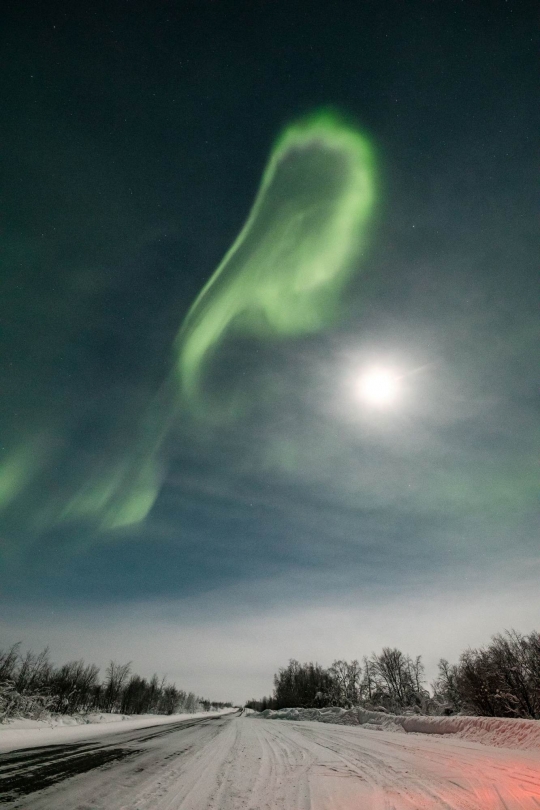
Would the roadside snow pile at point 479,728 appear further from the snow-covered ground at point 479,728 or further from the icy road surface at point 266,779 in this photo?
the icy road surface at point 266,779

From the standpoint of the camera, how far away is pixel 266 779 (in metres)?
7.98

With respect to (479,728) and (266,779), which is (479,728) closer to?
(479,728)

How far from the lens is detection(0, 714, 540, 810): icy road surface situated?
5977 millimetres

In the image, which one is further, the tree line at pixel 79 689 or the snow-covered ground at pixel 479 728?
the tree line at pixel 79 689

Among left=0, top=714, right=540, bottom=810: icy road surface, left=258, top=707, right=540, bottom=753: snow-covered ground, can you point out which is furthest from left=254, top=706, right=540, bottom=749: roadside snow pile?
left=0, top=714, right=540, bottom=810: icy road surface

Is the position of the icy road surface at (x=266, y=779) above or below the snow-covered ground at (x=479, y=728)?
above

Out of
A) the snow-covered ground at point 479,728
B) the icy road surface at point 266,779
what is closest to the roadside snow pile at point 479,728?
the snow-covered ground at point 479,728

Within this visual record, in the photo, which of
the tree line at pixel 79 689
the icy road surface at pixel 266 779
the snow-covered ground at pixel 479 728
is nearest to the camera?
the icy road surface at pixel 266 779

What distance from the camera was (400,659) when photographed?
2948 inches

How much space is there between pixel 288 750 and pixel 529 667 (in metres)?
37.9

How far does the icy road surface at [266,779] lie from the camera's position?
5.98 meters

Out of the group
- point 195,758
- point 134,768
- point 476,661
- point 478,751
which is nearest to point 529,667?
point 476,661

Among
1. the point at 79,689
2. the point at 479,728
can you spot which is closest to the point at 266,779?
the point at 479,728

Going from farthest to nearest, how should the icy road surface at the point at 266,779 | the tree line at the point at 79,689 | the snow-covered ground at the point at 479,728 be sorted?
the tree line at the point at 79,689 < the snow-covered ground at the point at 479,728 < the icy road surface at the point at 266,779
